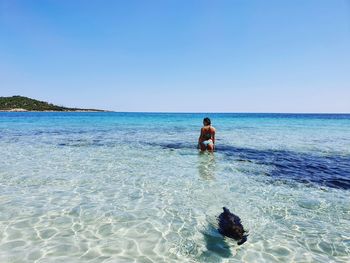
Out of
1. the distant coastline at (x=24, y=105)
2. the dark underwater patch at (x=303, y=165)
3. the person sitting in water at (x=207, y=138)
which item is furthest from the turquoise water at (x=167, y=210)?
the distant coastline at (x=24, y=105)

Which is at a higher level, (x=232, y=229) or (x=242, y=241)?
(x=232, y=229)

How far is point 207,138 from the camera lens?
51.3ft

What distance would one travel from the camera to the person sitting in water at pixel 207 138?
49.9ft

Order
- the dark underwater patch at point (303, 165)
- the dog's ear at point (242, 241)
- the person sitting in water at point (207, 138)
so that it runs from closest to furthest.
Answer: the dog's ear at point (242, 241) → the dark underwater patch at point (303, 165) → the person sitting in water at point (207, 138)

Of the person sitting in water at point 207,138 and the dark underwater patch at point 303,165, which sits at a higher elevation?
the person sitting in water at point 207,138

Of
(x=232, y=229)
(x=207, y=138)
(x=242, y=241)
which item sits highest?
(x=207, y=138)

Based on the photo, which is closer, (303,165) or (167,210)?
(167,210)

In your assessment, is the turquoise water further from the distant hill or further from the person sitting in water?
the distant hill

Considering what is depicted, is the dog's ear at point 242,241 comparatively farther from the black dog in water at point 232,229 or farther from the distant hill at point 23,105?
the distant hill at point 23,105

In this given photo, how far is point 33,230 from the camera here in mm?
5500

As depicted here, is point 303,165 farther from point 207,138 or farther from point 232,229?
point 232,229

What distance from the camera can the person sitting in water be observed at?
15.2 metres

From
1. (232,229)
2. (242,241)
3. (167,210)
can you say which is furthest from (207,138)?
(242,241)

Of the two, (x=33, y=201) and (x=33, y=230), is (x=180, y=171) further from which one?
(x=33, y=230)
